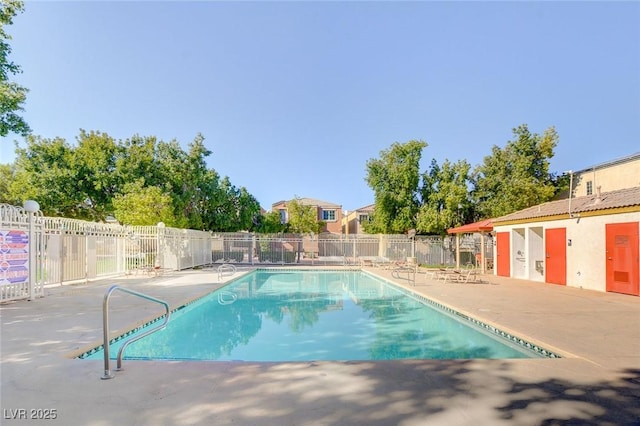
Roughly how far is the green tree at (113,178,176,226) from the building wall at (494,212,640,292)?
17.9m

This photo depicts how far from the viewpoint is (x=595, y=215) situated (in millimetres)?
11578

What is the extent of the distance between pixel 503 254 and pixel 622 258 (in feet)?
20.4

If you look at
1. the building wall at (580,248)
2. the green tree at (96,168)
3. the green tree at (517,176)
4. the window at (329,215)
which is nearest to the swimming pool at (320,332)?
the building wall at (580,248)

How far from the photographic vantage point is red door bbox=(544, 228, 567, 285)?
1278 centimetres

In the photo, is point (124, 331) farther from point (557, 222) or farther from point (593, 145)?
point (593, 145)

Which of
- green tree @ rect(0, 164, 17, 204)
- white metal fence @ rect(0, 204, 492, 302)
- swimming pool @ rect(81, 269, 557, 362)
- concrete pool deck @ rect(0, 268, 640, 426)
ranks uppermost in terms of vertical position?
green tree @ rect(0, 164, 17, 204)

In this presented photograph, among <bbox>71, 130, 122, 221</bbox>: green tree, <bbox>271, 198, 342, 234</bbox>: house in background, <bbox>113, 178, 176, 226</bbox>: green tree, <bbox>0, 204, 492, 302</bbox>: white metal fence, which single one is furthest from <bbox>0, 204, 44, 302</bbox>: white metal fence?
<bbox>271, 198, 342, 234</bbox>: house in background

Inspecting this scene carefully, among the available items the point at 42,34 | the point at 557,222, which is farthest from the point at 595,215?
the point at 42,34

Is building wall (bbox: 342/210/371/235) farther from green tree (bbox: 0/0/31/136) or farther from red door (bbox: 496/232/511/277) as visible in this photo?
green tree (bbox: 0/0/31/136)

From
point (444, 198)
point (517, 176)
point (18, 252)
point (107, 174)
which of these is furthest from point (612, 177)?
point (107, 174)

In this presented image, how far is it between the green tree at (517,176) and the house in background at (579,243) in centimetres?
625

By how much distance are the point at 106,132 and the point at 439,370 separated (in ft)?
83.4

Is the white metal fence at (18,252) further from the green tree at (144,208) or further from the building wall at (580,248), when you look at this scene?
the building wall at (580,248)

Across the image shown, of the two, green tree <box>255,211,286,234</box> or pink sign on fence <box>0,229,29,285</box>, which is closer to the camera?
pink sign on fence <box>0,229,29,285</box>
